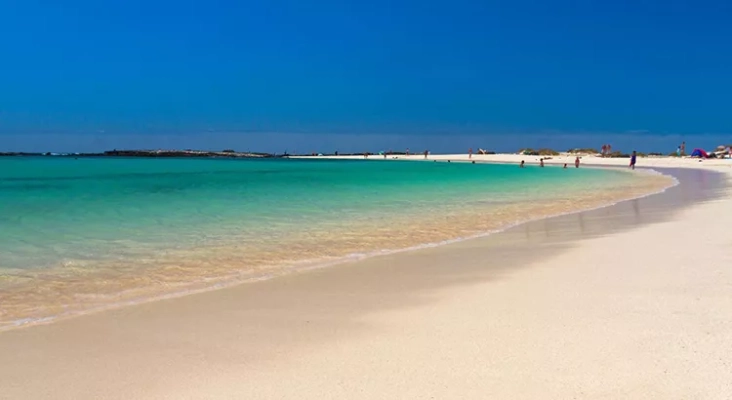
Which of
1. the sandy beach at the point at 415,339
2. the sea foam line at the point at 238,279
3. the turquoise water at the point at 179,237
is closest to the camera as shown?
the sandy beach at the point at 415,339

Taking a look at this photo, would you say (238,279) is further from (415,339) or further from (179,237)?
(179,237)

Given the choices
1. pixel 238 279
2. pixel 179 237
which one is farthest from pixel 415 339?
pixel 179 237

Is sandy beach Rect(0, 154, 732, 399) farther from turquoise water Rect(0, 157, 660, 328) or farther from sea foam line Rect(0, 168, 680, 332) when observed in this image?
turquoise water Rect(0, 157, 660, 328)

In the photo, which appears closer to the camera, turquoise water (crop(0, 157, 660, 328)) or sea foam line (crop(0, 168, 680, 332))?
sea foam line (crop(0, 168, 680, 332))

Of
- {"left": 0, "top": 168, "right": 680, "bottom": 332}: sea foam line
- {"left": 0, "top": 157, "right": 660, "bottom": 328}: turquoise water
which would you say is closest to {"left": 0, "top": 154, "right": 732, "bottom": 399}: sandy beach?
{"left": 0, "top": 168, "right": 680, "bottom": 332}: sea foam line

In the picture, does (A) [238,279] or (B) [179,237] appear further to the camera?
(B) [179,237]

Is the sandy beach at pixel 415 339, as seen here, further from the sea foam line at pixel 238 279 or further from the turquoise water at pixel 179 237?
the turquoise water at pixel 179 237

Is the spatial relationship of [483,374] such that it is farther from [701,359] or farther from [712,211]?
[712,211]

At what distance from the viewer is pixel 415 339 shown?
4.05 m

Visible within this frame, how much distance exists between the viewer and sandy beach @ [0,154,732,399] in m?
3.24

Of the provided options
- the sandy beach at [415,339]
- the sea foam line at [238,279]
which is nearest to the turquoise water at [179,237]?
the sea foam line at [238,279]

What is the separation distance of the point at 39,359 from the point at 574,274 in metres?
4.89

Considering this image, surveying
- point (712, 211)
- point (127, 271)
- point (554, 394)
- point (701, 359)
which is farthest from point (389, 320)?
point (712, 211)

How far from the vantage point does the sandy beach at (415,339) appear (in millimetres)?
3242
